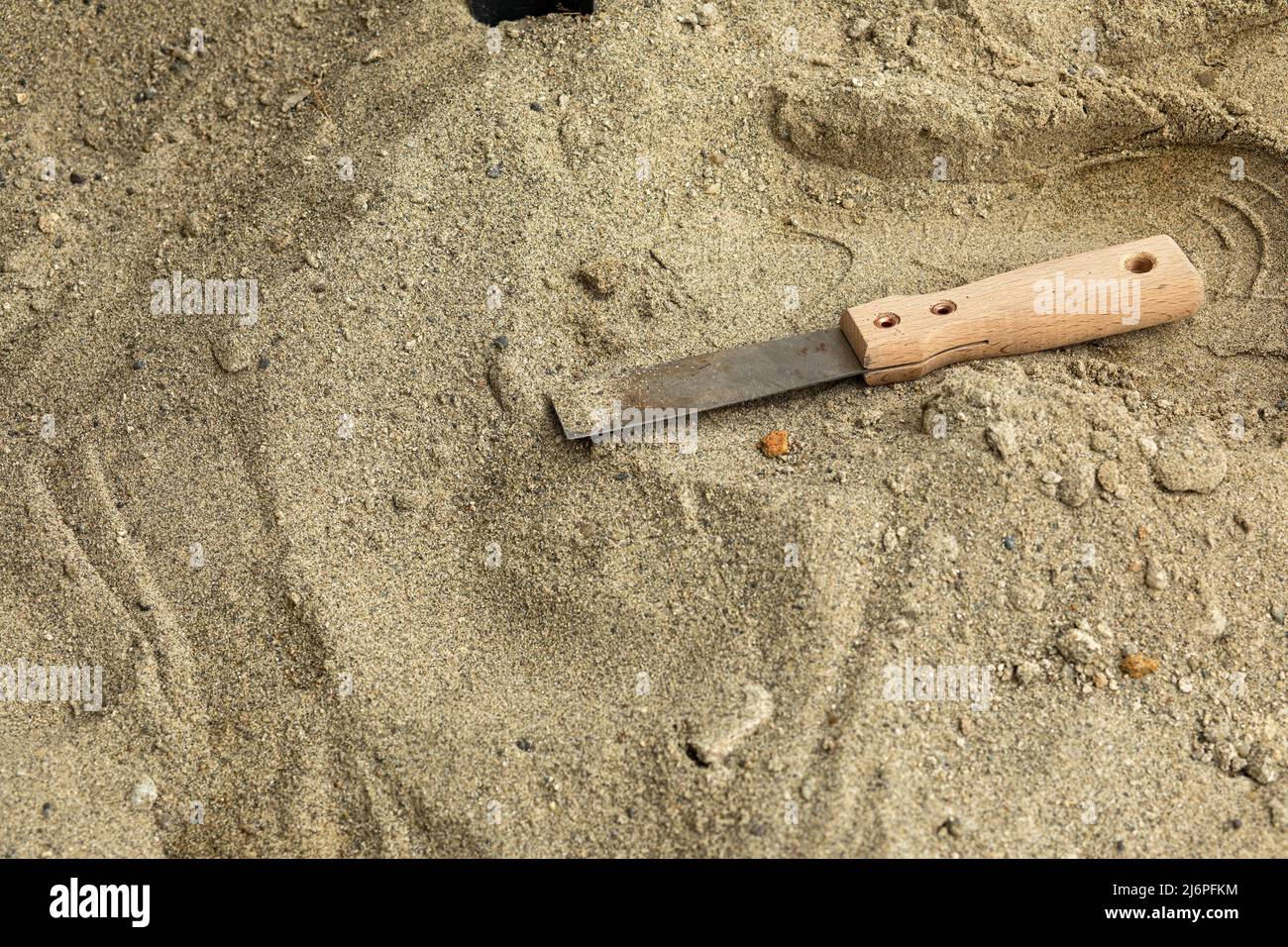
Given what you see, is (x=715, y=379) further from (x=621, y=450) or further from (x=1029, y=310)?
(x=1029, y=310)

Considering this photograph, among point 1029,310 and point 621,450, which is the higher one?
point 1029,310

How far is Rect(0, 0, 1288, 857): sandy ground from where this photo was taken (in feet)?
8.31

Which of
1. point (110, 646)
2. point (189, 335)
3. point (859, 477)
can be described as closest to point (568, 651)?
point (859, 477)

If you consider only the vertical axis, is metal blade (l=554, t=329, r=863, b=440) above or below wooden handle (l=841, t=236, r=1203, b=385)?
below

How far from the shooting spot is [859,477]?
2.78 metres

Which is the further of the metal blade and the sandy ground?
the metal blade

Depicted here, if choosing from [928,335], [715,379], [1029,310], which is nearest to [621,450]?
[715,379]

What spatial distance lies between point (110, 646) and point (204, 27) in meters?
2.11

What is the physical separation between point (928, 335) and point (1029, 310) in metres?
0.29

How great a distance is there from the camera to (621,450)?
2.86 metres

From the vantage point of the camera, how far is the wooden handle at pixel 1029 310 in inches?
115

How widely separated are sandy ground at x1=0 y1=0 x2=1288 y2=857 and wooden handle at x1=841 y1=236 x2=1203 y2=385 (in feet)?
0.24

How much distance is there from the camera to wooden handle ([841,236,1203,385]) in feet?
9.58

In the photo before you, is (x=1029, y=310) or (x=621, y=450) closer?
(x=621, y=450)
